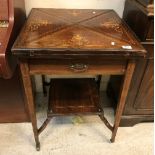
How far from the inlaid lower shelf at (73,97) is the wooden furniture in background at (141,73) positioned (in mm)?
229

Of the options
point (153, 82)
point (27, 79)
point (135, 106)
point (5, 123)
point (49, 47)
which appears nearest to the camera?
point (49, 47)

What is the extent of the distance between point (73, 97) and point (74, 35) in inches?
18.9

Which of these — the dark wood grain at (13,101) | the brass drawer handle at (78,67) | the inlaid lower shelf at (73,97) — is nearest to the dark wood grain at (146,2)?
the brass drawer handle at (78,67)

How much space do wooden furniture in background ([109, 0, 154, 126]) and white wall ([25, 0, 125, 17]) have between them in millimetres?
106

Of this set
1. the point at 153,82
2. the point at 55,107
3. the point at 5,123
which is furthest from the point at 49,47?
the point at 5,123

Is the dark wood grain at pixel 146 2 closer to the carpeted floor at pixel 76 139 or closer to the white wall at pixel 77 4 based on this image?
the white wall at pixel 77 4

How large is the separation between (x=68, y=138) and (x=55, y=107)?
299mm

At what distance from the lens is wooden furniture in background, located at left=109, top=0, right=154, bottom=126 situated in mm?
962

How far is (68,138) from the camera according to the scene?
1332 millimetres

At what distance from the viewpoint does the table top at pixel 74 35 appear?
0.81 m

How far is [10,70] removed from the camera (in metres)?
0.91

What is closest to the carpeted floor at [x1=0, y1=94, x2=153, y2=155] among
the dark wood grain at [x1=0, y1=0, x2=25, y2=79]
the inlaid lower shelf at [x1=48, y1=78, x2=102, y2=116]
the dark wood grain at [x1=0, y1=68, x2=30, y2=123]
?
the dark wood grain at [x1=0, y1=68, x2=30, y2=123]

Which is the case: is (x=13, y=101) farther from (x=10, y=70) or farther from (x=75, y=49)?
(x=75, y=49)

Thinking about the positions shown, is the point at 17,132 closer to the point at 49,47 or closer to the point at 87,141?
the point at 87,141
